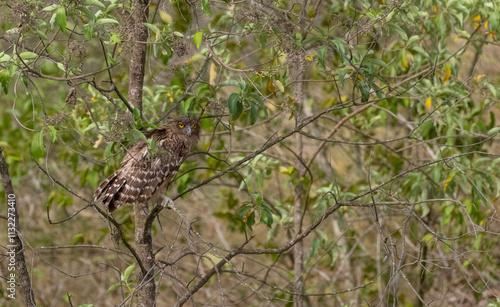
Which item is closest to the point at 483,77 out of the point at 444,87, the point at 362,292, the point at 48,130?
the point at 444,87

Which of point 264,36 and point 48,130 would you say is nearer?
point 48,130

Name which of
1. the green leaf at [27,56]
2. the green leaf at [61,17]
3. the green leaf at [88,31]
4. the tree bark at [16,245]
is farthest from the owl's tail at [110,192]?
the green leaf at [61,17]

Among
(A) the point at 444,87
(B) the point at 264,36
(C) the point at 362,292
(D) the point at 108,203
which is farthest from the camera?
(C) the point at 362,292

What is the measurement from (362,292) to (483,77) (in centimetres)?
315

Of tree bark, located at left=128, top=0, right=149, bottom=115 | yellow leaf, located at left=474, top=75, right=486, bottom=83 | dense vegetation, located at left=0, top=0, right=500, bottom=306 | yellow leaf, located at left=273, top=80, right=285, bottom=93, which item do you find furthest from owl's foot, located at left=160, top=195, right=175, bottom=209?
yellow leaf, located at left=474, top=75, right=486, bottom=83

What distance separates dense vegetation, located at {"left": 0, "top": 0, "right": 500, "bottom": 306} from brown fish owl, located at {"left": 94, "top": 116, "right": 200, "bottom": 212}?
23cm

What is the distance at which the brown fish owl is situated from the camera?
4.32 meters

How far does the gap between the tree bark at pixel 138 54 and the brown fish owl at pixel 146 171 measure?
655 mm

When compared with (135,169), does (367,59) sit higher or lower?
lower

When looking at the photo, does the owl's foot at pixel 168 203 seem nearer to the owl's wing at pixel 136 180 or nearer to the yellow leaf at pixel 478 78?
the owl's wing at pixel 136 180

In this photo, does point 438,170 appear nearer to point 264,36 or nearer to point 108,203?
point 264,36

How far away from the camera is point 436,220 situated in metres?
6.84

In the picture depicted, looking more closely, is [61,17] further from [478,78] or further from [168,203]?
[478,78]

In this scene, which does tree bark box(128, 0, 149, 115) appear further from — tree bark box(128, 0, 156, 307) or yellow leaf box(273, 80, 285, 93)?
yellow leaf box(273, 80, 285, 93)
